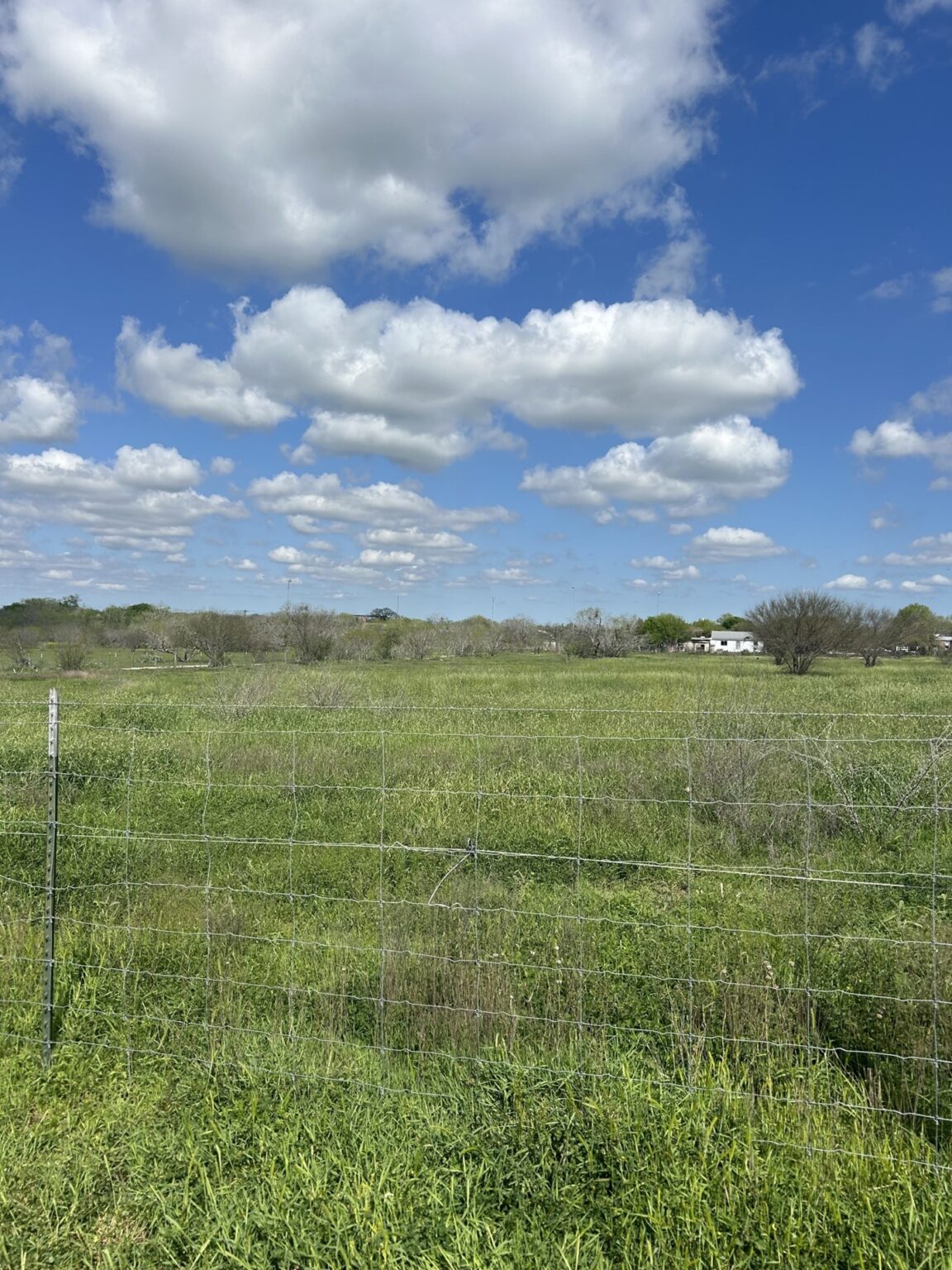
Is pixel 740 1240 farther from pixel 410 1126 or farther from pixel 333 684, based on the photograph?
pixel 333 684

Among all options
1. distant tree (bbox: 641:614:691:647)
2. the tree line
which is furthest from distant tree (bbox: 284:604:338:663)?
distant tree (bbox: 641:614:691:647)

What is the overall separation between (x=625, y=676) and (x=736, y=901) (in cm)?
2732

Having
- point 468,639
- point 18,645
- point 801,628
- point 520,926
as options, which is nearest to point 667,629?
point 468,639

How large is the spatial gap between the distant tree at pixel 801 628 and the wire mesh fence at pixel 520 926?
32.9 metres

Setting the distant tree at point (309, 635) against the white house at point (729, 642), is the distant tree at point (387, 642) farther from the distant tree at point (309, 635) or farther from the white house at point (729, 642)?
the white house at point (729, 642)

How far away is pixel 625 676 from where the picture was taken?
108 ft

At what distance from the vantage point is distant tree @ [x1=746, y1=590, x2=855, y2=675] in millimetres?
42312

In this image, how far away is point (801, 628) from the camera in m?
42.5

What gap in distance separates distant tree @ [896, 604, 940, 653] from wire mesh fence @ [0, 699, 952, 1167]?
A: 168 ft

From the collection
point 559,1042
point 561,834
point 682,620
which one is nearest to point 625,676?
point 561,834

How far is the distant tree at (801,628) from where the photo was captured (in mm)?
42312

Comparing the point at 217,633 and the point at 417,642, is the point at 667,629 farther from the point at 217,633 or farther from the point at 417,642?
the point at 217,633

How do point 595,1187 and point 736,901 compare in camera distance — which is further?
point 736,901

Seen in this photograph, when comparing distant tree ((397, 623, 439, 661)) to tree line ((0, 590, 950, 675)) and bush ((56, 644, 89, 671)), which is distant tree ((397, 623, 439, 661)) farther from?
bush ((56, 644, 89, 671))
